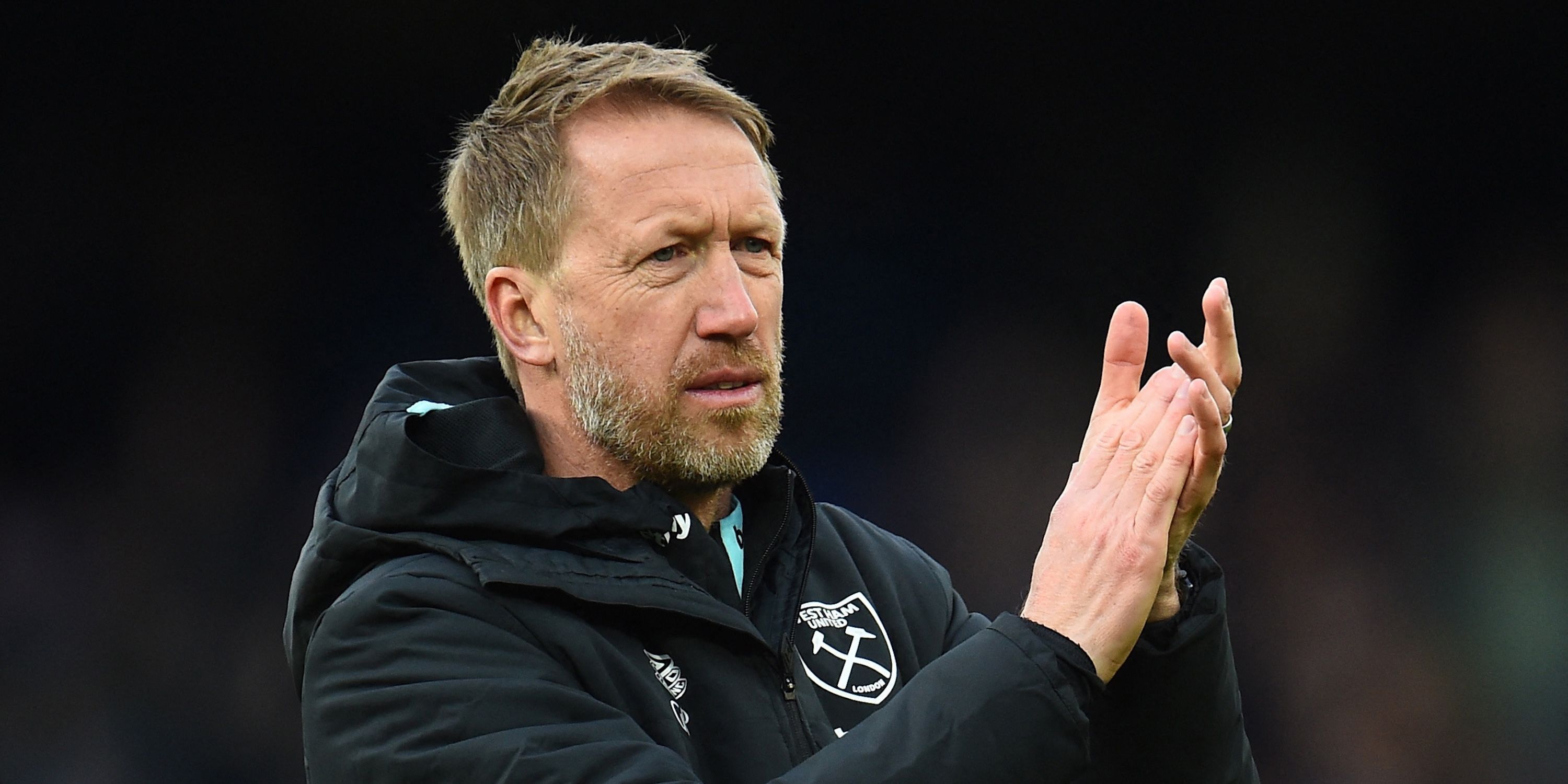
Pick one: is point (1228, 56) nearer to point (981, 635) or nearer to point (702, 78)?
point (702, 78)

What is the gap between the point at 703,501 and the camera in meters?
1.95

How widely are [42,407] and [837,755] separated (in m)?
3.44

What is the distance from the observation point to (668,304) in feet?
6.10

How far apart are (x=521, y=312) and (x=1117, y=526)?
84cm

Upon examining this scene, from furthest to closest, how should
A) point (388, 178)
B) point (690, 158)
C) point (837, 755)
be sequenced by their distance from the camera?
point (388, 178)
point (690, 158)
point (837, 755)

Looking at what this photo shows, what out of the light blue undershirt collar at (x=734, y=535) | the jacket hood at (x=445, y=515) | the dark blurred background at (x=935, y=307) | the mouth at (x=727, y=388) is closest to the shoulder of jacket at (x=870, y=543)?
the light blue undershirt collar at (x=734, y=535)

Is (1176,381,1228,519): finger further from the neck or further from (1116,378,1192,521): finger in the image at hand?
the neck

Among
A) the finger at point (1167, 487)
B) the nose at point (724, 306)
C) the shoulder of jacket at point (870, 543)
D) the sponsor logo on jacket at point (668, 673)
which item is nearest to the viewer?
the finger at point (1167, 487)

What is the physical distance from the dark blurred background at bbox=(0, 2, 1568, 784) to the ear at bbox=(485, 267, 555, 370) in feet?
8.33

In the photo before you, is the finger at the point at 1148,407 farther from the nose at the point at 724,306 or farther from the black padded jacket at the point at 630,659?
the nose at the point at 724,306

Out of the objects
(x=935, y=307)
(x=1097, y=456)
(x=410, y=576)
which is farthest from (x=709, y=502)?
(x=935, y=307)

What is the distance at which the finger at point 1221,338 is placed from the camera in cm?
168

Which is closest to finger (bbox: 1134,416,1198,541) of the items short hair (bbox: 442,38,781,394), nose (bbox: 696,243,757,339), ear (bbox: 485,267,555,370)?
nose (bbox: 696,243,757,339)

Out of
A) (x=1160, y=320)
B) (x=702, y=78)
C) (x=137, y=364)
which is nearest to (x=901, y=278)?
(x=1160, y=320)
